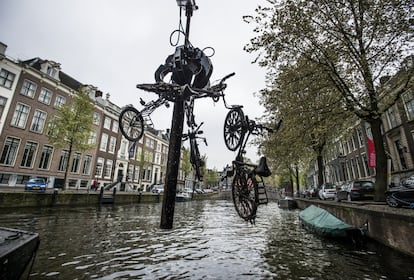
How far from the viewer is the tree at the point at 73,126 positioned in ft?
72.5

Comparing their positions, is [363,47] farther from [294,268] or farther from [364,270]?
[294,268]

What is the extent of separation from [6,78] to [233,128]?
103 feet

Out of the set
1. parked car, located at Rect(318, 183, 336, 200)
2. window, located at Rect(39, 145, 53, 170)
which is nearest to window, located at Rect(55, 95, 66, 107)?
window, located at Rect(39, 145, 53, 170)

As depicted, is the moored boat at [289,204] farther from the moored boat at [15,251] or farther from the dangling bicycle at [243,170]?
the moored boat at [15,251]

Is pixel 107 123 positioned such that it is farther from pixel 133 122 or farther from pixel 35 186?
pixel 133 122

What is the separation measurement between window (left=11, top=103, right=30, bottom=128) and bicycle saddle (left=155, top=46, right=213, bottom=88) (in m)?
27.7

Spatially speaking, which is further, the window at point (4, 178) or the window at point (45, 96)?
the window at point (45, 96)

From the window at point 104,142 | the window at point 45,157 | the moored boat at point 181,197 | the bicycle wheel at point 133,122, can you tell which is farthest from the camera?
the moored boat at point 181,197

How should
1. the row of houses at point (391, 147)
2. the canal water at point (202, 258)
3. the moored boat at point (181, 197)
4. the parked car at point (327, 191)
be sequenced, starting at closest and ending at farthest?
the canal water at point (202, 258), the row of houses at point (391, 147), the parked car at point (327, 191), the moored boat at point (181, 197)

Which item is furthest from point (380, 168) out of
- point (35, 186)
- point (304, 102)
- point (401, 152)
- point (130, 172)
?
point (130, 172)

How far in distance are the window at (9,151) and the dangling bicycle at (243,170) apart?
1168 inches

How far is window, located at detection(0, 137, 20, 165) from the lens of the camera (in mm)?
23994

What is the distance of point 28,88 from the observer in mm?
26812

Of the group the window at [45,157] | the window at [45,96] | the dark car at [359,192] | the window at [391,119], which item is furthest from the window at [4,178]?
the window at [391,119]
